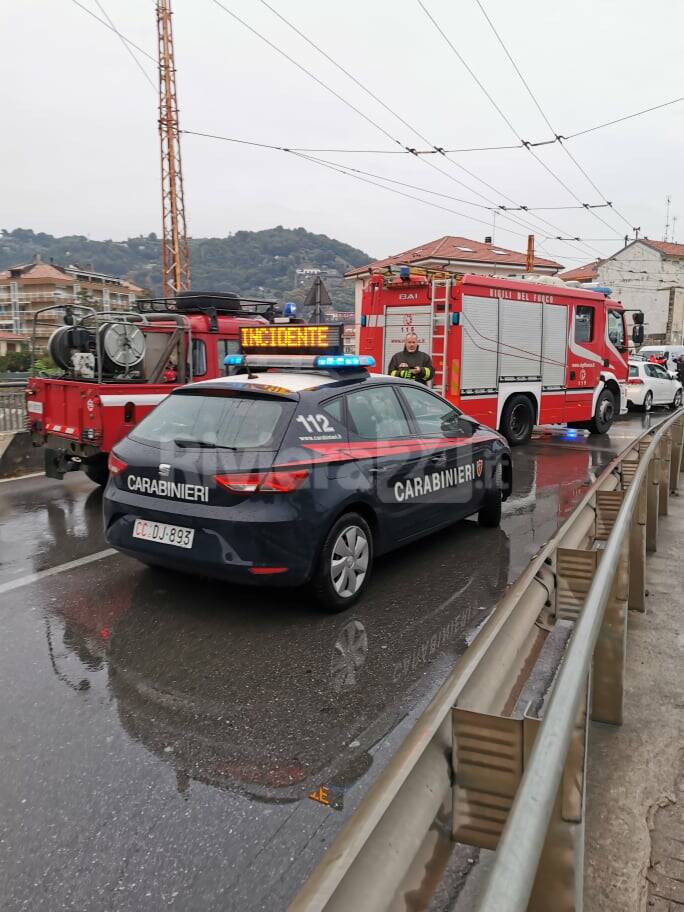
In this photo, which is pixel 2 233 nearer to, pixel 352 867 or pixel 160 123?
pixel 160 123

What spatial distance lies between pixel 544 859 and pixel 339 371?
393cm

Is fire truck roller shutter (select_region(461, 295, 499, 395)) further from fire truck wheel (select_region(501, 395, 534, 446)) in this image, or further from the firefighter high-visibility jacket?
the firefighter high-visibility jacket

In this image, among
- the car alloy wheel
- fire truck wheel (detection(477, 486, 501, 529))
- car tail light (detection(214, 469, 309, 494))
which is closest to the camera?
car tail light (detection(214, 469, 309, 494))

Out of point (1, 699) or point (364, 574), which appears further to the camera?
point (364, 574)

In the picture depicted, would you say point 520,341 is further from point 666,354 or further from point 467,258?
point 467,258

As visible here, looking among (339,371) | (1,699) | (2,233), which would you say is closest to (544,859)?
(1,699)

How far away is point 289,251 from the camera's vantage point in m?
118

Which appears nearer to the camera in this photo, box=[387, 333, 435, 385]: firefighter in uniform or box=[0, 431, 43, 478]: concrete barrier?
box=[0, 431, 43, 478]: concrete barrier

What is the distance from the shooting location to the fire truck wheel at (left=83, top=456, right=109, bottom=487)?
25.6 feet

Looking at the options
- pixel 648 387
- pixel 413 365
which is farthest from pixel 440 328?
pixel 648 387

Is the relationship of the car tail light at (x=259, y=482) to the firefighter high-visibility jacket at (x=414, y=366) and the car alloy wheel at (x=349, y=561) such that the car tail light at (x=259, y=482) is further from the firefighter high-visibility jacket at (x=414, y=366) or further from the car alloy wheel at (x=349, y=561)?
the firefighter high-visibility jacket at (x=414, y=366)

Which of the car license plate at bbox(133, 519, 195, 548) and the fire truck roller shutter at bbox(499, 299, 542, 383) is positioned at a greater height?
the fire truck roller shutter at bbox(499, 299, 542, 383)

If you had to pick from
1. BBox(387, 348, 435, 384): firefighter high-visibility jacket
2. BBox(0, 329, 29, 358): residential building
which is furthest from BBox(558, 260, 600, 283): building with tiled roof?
BBox(387, 348, 435, 384): firefighter high-visibility jacket

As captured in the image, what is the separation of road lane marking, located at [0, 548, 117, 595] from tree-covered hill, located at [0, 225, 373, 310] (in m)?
87.6
